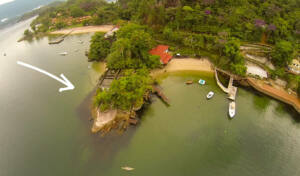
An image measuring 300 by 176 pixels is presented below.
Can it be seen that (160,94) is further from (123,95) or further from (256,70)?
(256,70)

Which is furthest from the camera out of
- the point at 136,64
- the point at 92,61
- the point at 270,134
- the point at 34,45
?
the point at 34,45

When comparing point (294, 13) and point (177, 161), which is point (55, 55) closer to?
point (177, 161)

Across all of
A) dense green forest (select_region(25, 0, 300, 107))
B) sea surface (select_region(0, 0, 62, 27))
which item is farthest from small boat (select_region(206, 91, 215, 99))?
sea surface (select_region(0, 0, 62, 27))

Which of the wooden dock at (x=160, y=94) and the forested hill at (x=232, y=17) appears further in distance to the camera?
the forested hill at (x=232, y=17)

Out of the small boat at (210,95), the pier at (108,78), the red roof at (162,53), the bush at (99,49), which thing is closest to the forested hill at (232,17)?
the red roof at (162,53)

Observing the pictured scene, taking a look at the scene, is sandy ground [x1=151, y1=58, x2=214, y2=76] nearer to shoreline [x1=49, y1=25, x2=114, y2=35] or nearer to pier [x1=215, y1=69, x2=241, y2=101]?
pier [x1=215, y1=69, x2=241, y2=101]

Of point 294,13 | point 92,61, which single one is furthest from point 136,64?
point 294,13

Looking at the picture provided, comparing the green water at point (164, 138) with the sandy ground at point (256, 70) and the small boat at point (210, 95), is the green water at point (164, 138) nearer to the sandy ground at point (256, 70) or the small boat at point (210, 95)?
the small boat at point (210, 95)

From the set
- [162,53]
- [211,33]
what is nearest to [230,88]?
Result: [211,33]
